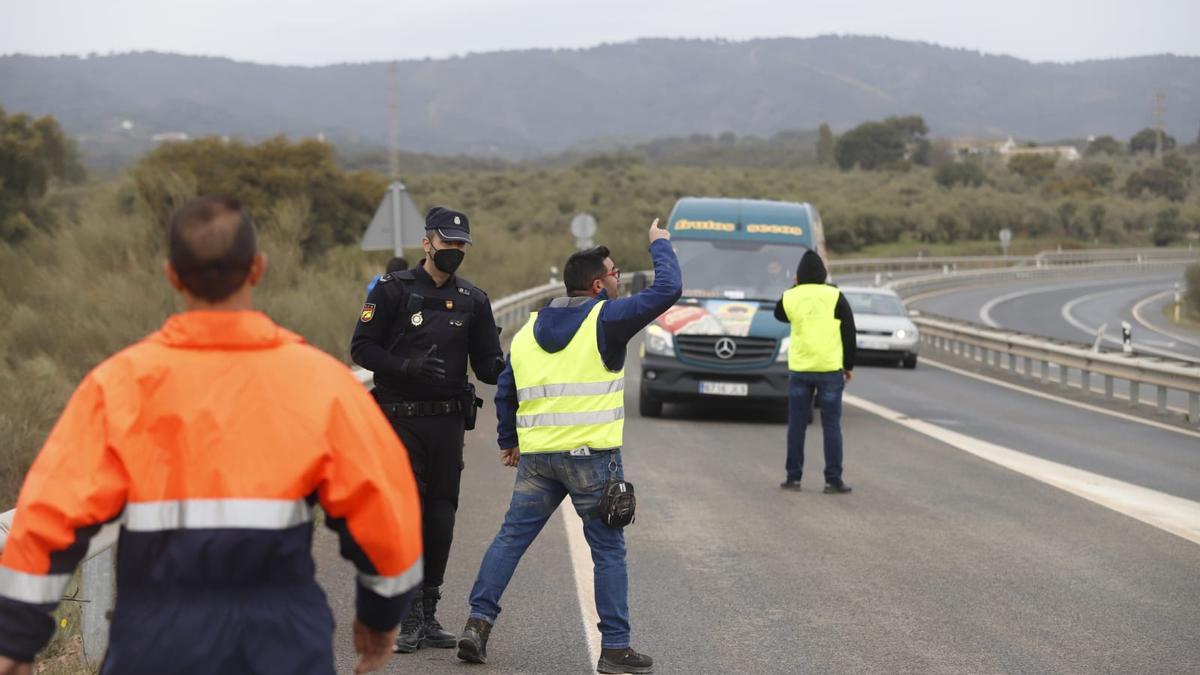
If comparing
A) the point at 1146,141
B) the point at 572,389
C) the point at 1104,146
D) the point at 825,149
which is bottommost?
the point at 572,389

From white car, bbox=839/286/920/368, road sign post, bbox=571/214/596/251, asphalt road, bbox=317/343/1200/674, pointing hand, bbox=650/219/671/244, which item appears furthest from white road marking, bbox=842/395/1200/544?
road sign post, bbox=571/214/596/251

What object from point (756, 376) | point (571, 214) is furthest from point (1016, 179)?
point (756, 376)

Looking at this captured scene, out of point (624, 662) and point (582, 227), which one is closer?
point (624, 662)

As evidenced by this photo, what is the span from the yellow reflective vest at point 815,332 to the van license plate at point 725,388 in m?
4.97

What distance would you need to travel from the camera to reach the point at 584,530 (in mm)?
6645

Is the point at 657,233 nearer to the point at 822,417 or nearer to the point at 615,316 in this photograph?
the point at 615,316

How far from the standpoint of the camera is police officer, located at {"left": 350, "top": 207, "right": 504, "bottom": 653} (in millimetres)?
6672

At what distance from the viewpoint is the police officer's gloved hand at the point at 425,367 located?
21.3 feet

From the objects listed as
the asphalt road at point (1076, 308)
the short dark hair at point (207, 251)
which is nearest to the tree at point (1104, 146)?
the asphalt road at point (1076, 308)

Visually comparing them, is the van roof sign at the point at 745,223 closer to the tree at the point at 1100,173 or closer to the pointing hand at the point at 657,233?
the pointing hand at the point at 657,233

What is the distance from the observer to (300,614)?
3.31 meters

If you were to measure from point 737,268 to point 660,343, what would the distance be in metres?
1.45

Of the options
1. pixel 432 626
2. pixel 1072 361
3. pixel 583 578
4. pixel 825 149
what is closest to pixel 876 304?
pixel 1072 361

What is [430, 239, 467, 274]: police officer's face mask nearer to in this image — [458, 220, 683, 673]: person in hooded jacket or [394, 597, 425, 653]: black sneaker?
[458, 220, 683, 673]: person in hooded jacket
